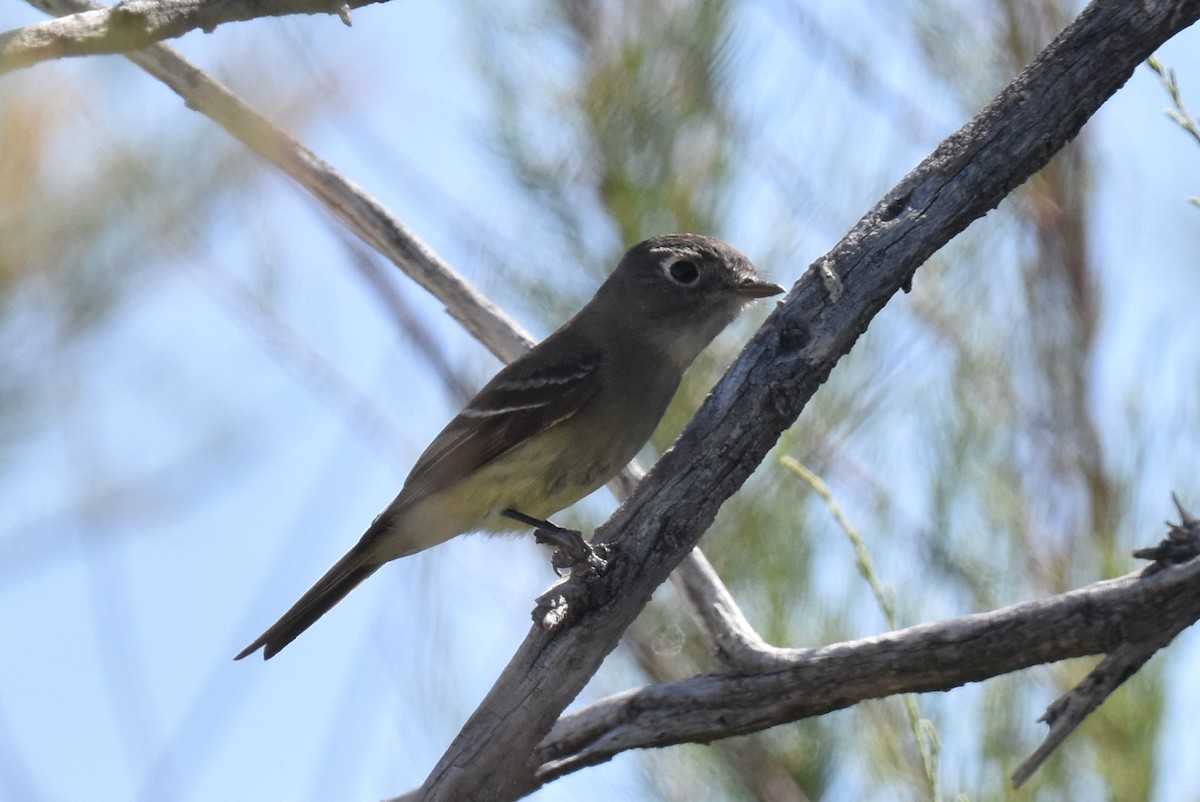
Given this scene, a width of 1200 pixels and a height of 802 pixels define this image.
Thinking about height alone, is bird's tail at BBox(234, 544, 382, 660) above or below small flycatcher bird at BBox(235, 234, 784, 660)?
below

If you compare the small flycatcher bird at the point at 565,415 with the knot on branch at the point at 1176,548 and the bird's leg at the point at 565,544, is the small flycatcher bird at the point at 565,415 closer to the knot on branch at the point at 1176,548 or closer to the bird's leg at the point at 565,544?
the bird's leg at the point at 565,544

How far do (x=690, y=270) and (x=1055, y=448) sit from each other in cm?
122

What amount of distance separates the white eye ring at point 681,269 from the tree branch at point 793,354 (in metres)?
1.39

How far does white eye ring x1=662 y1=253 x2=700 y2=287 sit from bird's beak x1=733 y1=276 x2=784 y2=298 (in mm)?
145

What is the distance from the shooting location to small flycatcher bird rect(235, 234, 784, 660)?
4.29m

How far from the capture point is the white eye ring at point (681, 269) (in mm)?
4430

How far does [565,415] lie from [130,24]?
1.83 metres

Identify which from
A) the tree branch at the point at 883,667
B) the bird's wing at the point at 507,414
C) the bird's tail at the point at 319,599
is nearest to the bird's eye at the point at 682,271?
the bird's wing at the point at 507,414

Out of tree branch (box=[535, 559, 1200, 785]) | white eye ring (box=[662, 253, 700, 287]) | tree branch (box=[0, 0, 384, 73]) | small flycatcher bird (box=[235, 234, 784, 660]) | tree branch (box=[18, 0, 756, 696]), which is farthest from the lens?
white eye ring (box=[662, 253, 700, 287])

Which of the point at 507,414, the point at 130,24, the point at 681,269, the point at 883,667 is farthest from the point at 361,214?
the point at 883,667

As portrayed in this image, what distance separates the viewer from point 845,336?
3006 mm

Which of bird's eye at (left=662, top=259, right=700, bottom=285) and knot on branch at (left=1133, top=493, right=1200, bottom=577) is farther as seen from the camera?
bird's eye at (left=662, top=259, right=700, bottom=285)

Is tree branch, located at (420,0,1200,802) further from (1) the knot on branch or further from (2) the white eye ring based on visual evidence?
(2) the white eye ring

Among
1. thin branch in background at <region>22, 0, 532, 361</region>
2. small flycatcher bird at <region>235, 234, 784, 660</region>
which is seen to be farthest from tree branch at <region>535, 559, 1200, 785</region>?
thin branch in background at <region>22, 0, 532, 361</region>
